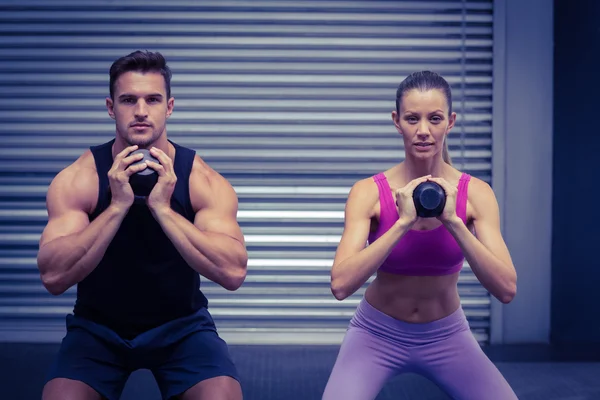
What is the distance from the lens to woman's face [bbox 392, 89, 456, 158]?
2891 millimetres

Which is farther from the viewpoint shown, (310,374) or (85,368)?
(310,374)

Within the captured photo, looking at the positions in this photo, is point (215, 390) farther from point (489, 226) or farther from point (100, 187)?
point (489, 226)

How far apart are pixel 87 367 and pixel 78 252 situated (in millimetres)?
478

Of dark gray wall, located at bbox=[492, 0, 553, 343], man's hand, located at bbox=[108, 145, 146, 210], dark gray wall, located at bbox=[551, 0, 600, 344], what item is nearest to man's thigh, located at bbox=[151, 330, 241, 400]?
man's hand, located at bbox=[108, 145, 146, 210]

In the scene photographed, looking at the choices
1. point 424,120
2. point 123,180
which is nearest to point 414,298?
point 424,120

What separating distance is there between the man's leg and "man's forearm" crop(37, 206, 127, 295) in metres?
0.25

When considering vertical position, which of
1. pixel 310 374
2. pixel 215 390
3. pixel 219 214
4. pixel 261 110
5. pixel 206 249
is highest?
pixel 261 110

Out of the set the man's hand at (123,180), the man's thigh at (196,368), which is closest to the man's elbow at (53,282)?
the man's hand at (123,180)

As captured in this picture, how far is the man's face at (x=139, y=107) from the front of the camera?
281cm

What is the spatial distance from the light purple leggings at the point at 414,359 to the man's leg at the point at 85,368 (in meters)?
0.87

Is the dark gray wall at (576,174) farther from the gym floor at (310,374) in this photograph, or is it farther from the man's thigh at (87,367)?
the man's thigh at (87,367)

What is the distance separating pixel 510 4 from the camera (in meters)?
5.07

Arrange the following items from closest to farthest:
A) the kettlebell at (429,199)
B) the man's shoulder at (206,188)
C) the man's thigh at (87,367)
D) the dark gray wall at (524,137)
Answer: the kettlebell at (429,199)
the man's thigh at (87,367)
the man's shoulder at (206,188)
the dark gray wall at (524,137)

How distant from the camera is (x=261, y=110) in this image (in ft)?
16.9
